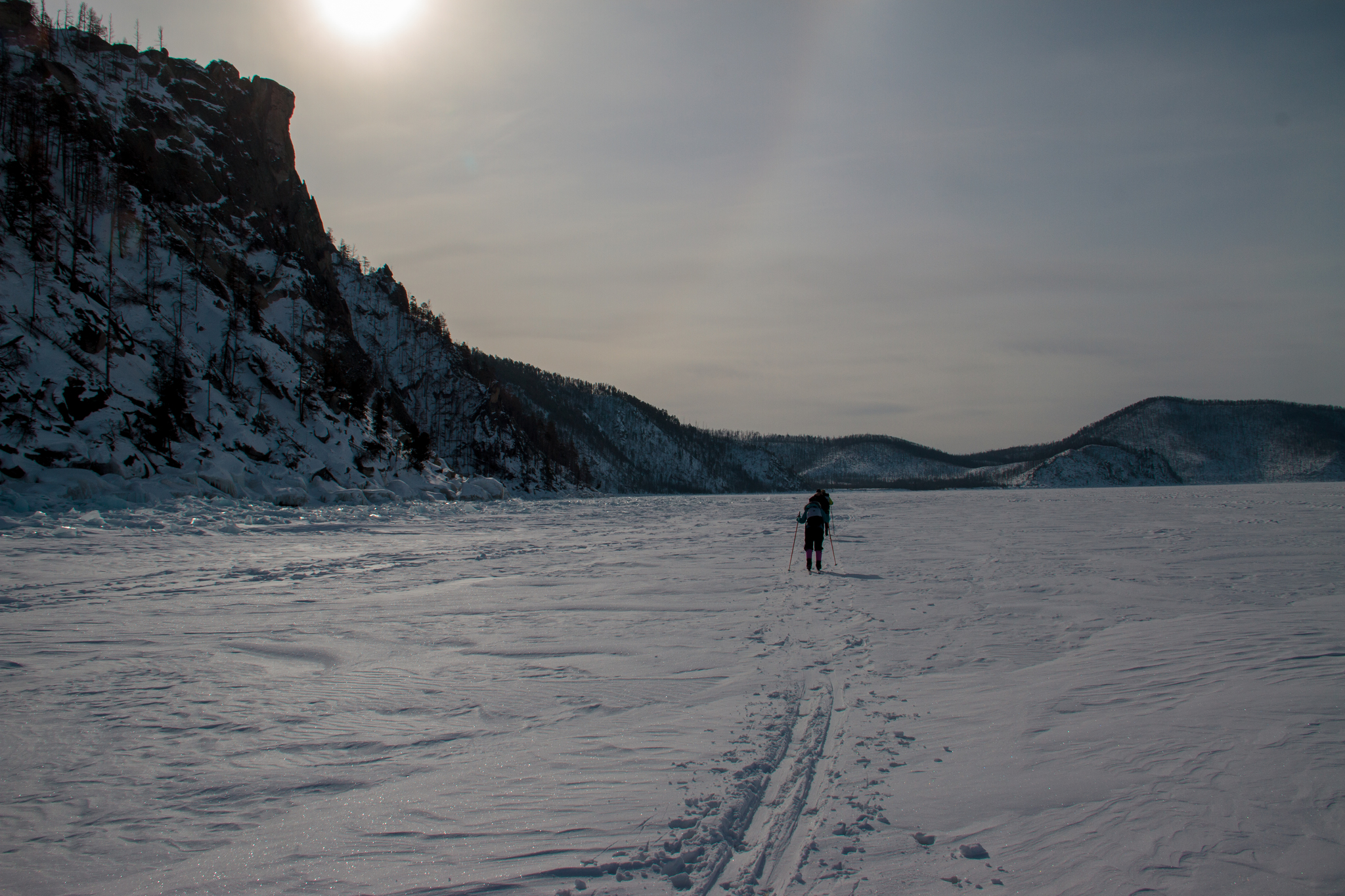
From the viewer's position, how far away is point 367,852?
3275mm

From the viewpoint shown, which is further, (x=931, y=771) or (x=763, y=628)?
(x=763, y=628)

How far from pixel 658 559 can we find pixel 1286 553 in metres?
14.1

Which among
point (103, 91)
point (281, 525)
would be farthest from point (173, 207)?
point (281, 525)

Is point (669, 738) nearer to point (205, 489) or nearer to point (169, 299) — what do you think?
point (205, 489)

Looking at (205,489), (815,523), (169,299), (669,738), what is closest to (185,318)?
Answer: (169,299)

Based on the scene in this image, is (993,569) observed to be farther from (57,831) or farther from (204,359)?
(204,359)

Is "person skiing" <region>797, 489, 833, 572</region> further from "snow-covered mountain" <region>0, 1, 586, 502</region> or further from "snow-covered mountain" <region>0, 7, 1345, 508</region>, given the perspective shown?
"snow-covered mountain" <region>0, 1, 586, 502</region>

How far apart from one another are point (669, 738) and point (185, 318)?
48276 mm

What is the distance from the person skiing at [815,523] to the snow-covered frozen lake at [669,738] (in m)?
3.00

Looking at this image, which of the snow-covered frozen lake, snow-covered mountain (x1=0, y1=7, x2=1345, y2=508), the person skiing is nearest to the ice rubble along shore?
snow-covered mountain (x1=0, y1=7, x2=1345, y2=508)

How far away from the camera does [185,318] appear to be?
40781mm

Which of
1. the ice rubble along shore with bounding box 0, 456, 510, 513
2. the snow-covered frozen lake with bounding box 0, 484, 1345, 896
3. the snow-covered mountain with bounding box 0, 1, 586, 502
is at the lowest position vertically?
the snow-covered frozen lake with bounding box 0, 484, 1345, 896

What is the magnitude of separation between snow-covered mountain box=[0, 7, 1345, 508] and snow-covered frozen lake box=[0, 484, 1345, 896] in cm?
2271

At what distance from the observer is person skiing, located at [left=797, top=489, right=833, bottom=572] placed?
1419cm
